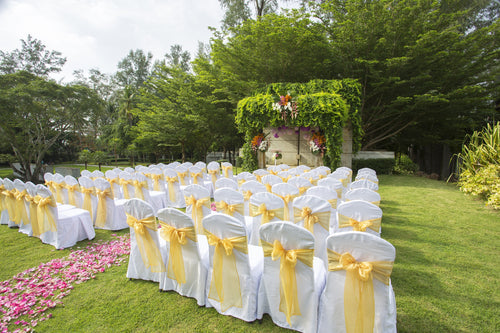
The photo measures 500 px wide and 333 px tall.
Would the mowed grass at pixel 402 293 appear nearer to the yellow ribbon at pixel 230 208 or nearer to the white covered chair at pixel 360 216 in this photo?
the white covered chair at pixel 360 216

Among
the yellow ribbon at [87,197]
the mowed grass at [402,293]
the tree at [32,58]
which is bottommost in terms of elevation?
the mowed grass at [402,293]

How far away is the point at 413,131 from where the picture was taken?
49.6 feet

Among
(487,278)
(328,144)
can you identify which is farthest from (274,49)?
(487,278)

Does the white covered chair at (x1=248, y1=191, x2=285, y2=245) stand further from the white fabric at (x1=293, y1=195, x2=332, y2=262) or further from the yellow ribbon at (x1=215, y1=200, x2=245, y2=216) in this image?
the yellow ribbon at (x1=215, y1=200, x2=245, y2=216)

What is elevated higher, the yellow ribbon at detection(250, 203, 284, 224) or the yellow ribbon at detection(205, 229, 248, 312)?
the yellow ribbon at detection(250, 203, 284, 224)

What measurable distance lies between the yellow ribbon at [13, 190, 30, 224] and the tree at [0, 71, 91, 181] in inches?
365

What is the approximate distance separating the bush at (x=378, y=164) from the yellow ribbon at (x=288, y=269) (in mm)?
11663

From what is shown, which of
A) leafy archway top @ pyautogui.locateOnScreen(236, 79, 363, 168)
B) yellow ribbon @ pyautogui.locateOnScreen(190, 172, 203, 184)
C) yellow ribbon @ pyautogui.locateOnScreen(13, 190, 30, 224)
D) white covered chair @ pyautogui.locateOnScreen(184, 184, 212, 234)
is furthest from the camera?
leafy archway top @ pyautogui.locateOnScreen(236, 79, 363, 168)

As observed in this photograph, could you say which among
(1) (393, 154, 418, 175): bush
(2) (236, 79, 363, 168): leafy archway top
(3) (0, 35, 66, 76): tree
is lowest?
(1) (393, 154, 418, 175): bush

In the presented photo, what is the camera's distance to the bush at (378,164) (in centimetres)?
1234

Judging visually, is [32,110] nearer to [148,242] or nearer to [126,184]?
[126,184]

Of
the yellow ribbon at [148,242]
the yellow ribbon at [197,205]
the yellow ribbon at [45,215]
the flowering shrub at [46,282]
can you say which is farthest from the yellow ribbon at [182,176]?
the yellow ribbon at [148,242]

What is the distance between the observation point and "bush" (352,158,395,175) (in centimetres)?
1234

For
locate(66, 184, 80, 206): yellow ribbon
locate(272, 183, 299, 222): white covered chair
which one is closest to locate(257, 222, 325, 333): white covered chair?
locate(272, 183, 299, 222): white covered chair
